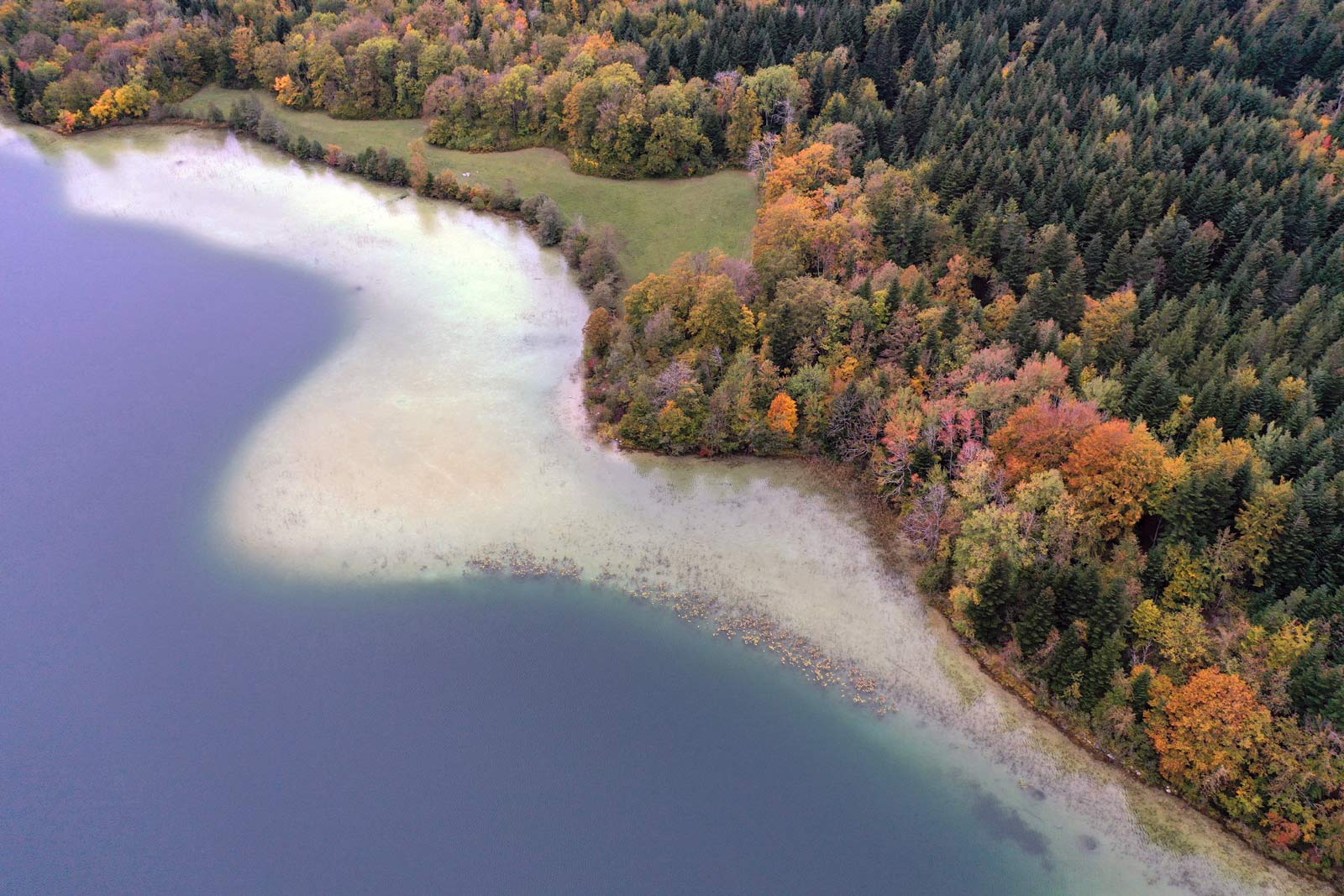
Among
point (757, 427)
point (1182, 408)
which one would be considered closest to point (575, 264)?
point (757, 427)

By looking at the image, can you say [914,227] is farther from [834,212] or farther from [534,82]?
[534,82]

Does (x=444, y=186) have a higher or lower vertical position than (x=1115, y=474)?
lower

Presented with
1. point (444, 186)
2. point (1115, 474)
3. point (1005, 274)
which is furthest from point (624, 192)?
point (1115, 474)

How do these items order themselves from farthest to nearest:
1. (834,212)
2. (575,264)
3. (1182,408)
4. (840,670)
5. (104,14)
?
(104,14), (575,264), (834,212), (1182,408), (840,670)

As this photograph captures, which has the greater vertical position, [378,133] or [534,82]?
[534,82]

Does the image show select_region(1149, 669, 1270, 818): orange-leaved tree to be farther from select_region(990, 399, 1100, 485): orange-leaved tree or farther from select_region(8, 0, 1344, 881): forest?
select_region(990, 399, 1100, 485): orange-leaved tree

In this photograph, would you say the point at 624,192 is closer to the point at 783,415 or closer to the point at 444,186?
the point at 444,186
